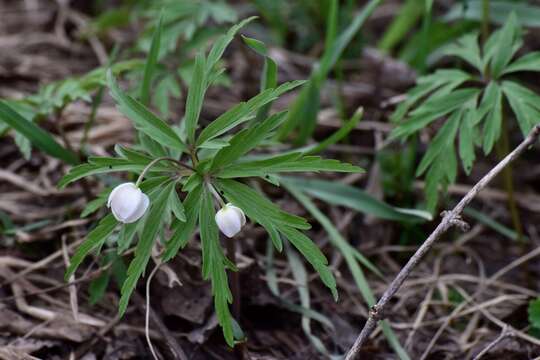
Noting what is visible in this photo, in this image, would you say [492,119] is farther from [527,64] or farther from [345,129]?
[345,129]

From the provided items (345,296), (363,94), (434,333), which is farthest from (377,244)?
(363,94)

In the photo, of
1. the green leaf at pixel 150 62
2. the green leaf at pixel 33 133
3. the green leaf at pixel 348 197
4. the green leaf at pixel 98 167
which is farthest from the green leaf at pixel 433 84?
the green leaf at pixel 33 133

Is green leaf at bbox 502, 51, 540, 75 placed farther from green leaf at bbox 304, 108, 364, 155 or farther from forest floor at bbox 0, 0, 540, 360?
forest floor at bbox 0, 0, 540, 360

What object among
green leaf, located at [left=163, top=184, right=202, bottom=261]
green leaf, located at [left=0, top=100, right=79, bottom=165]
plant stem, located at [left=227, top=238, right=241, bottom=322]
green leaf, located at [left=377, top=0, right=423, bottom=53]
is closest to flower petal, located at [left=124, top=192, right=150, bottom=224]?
green leaf, located at [left=163, top=184, right=202, bottom=261]

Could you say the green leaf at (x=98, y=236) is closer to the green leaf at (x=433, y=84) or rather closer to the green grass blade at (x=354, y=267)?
the green grass blade at (x=354, y=267)

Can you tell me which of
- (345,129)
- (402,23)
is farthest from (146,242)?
(402,23)

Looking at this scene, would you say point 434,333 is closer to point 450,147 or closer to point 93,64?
point 450,147
